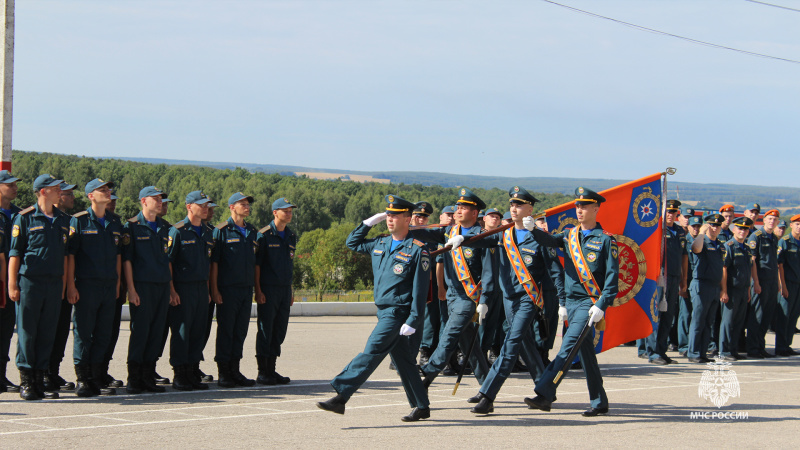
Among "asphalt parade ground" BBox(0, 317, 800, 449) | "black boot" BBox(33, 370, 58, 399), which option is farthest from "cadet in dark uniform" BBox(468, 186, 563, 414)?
"black boot" BBox(33, 370, 58, 399)

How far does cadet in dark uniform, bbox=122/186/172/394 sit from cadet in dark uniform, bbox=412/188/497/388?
2.78m

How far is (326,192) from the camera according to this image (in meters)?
98.4

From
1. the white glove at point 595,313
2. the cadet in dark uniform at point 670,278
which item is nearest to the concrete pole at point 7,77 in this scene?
the white glove at point 595,313

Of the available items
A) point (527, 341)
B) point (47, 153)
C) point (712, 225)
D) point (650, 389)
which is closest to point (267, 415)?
point (527, 341)

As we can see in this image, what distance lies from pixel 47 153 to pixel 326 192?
1147 inches

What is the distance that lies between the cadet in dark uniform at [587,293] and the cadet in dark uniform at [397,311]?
1241 millimetres

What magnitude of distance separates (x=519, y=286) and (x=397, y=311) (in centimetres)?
141

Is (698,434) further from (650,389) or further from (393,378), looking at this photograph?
(393,378)

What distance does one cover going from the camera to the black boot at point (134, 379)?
348 inches

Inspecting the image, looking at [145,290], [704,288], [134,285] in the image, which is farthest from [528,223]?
[704,288]

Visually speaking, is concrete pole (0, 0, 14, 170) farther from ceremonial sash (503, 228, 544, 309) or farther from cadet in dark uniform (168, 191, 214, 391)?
ceremonial sash (503, 228, 544, 309)

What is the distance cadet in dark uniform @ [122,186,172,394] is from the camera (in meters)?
8.87

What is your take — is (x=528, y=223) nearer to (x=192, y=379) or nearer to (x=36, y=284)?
(x=192, y=379)

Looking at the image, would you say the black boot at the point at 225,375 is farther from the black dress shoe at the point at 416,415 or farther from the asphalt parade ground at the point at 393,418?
the black dress shoe at the point at 416,415
